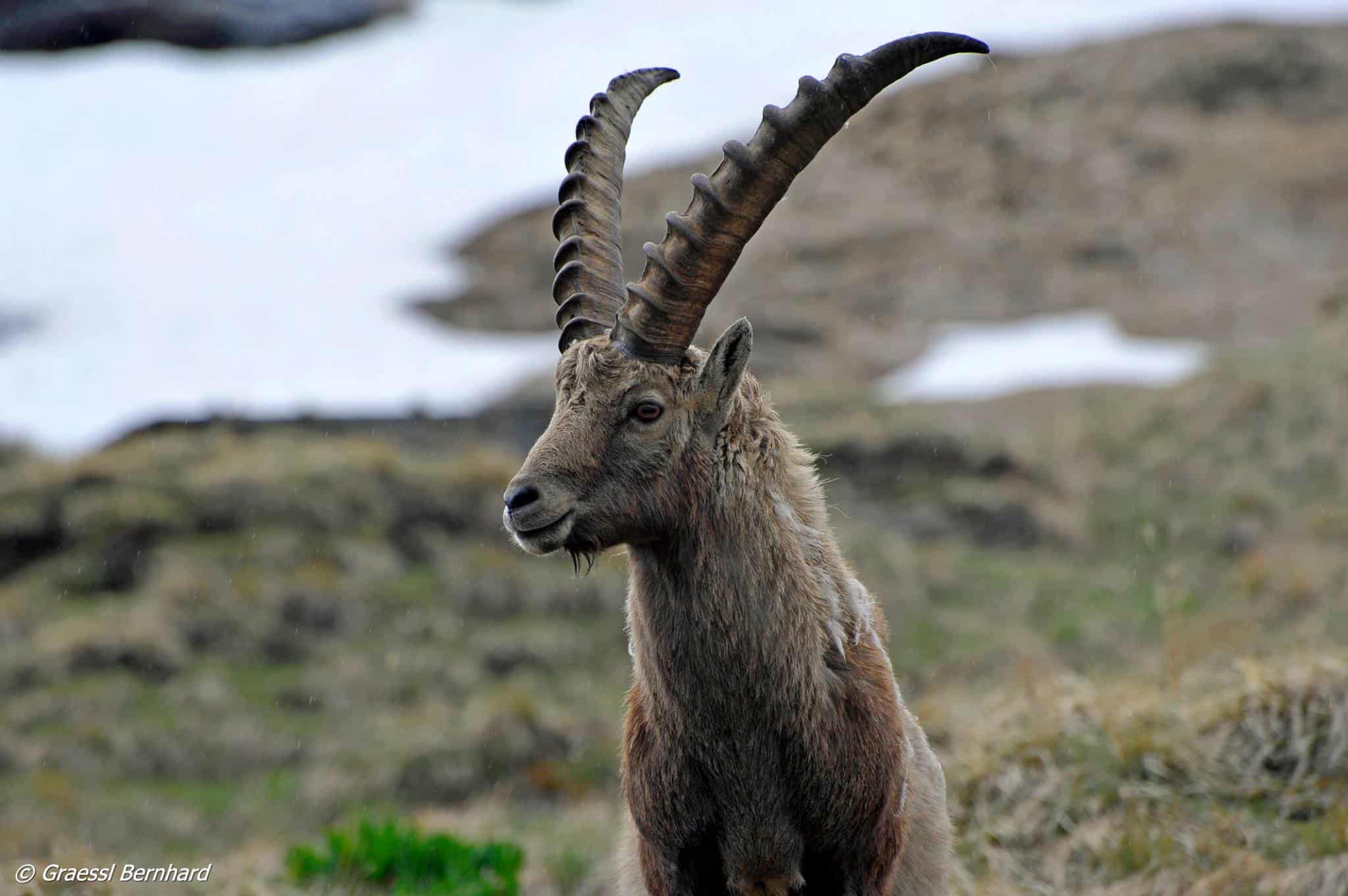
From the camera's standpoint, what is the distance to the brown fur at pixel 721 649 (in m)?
4.40

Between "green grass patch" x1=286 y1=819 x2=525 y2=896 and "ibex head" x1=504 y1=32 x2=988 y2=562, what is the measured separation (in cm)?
303

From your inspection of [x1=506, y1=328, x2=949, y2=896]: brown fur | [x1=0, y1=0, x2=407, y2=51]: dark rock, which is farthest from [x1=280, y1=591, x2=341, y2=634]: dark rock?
[x1=0, y1=0, x2=407, y2=51]: dark rock

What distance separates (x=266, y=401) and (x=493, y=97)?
27617 millimetres

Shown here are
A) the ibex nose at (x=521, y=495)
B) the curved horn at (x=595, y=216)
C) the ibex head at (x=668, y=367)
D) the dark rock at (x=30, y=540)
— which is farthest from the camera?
the dark rock at (x=30, y=540)

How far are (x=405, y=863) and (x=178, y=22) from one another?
41.2 m

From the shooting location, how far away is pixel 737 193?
4.45 metres

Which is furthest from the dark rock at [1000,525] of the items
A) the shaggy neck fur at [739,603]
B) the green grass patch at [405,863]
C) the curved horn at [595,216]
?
the shaggy neck fur at [739,603]

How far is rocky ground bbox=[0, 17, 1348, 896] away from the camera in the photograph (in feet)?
22.8

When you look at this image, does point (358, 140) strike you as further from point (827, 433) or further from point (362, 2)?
point (827, 433)

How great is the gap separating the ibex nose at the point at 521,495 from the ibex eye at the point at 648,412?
46 cm

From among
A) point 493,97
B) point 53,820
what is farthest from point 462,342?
point 53,820

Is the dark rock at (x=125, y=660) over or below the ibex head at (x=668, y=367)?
below

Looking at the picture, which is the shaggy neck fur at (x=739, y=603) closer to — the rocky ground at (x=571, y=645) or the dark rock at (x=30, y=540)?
the rocky ground at (x=571, y=645)

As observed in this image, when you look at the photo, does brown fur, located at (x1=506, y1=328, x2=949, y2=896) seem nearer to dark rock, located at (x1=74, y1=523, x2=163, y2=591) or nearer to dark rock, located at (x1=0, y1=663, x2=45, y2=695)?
dark rock, located at (x1=0, y1=663, x2=45, y2=695)
